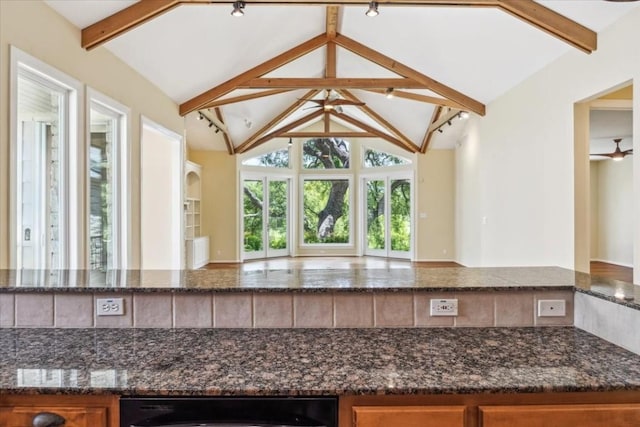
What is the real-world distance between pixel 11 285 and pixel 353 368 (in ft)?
4.24

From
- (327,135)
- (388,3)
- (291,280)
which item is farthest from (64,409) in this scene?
(327,135)

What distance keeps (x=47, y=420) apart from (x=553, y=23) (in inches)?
168

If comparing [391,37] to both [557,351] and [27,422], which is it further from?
[27,422]

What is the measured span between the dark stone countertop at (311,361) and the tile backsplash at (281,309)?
0.04m

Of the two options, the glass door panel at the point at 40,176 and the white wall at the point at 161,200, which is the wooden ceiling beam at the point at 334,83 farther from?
the glass door panel at the point at 40,176

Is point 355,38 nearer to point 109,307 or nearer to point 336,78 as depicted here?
point 336,78

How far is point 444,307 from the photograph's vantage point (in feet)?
4.91

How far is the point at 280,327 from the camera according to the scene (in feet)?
4.89

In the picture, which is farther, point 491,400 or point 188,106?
point 188,106

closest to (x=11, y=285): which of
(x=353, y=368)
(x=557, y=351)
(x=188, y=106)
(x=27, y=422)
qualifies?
(x=27, y=422)

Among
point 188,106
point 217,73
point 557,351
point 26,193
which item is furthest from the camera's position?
point 188,106

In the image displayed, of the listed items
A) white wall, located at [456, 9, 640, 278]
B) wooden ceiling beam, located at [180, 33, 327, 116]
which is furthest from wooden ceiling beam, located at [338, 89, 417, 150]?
wooden ceiling beam, located at [180, 33, 327, 116]

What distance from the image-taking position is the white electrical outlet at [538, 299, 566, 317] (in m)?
1.49

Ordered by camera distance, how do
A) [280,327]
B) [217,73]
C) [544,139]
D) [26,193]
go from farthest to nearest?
[217,73] → [544,139] → [26,193] → [280,327]
